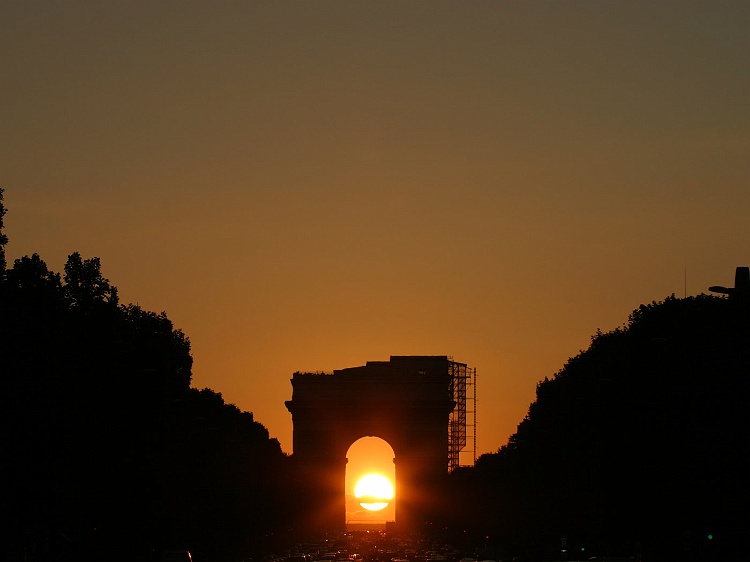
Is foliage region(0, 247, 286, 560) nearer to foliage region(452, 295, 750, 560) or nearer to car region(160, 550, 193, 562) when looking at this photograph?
car region(160, 550, 193, 562)

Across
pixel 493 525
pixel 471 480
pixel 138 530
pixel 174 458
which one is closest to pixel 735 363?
pixel 138 530

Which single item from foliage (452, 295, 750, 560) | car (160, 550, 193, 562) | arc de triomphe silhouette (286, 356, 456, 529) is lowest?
car (160, 550, 193, 562)

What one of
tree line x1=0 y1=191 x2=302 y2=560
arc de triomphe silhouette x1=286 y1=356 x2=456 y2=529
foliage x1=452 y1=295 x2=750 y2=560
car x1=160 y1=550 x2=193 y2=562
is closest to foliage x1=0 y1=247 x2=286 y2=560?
tree line x1=0 y1=191 x2=302 y2=560

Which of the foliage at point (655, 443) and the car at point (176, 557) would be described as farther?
the car at point (176, 557)

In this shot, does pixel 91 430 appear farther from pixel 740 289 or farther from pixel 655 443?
pixel 740 289

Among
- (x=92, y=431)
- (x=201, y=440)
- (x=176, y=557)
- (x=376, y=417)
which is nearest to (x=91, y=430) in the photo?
(x=92, y=431)

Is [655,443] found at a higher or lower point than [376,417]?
lower

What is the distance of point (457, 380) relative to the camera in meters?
195

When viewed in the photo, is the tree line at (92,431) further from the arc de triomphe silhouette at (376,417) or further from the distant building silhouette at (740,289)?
the arc de triomphe silhouette at (376,417)

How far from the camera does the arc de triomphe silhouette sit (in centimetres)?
17200

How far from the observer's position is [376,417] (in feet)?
566

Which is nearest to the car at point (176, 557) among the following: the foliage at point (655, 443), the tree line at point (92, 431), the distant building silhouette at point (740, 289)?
the tree line at point (92, 431)

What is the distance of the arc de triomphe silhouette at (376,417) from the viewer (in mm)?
172000

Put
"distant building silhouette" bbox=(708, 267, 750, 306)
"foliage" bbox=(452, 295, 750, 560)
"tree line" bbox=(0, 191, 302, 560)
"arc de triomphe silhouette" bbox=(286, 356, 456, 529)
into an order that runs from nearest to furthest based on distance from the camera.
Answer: "distant building silhouette" bbox=(708, 267, 750, 306) < "tree line" bbox=(0, 191, 302, 560) < "foliage" bbox=(452, 295, 750, 560) < "arc de triomphe silhouette" bbox=(286, 356, 456, 529)
